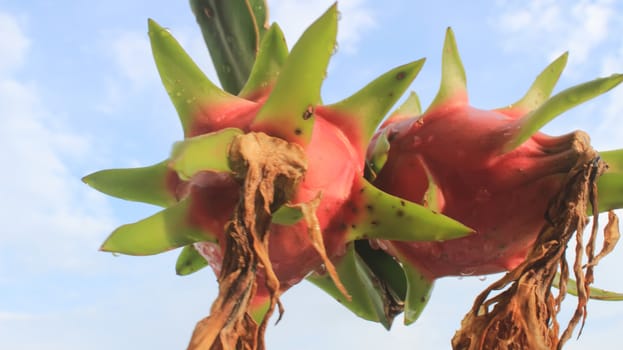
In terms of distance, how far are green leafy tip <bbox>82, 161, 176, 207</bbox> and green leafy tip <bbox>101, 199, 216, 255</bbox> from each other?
0.33 feet

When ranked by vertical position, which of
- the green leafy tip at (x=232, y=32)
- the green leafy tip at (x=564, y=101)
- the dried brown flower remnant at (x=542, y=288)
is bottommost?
the dried brown flower remnant at (x=542, y=288)

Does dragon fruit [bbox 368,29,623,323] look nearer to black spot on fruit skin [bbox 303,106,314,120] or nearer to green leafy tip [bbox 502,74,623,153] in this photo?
green leafy tip [bbox 502,74,623,153]

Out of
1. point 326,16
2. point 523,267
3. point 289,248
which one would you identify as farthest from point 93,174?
point 523,267

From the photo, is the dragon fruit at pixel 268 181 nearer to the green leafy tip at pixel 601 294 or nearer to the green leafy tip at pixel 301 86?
the green leafy tip at pixel 301 86

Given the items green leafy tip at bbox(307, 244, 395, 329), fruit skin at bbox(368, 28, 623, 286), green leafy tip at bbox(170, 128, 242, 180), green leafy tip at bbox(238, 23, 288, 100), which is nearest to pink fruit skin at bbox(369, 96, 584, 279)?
fruit skin at bbox(368, 28, 623, 286)

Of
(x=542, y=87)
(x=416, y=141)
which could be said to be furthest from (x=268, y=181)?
(x=542, y=87)

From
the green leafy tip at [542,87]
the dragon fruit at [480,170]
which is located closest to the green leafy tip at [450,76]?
the dragon fruit at [480,170]

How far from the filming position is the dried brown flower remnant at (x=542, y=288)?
1191mm

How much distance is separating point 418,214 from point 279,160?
26 centimetres

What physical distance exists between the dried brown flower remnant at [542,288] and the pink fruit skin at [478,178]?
39 millimetres

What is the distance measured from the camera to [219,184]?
44.2 inches

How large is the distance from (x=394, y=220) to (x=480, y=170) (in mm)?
247

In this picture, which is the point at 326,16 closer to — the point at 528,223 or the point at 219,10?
the point at 528,223

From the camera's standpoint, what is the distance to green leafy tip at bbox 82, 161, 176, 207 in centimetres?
123
